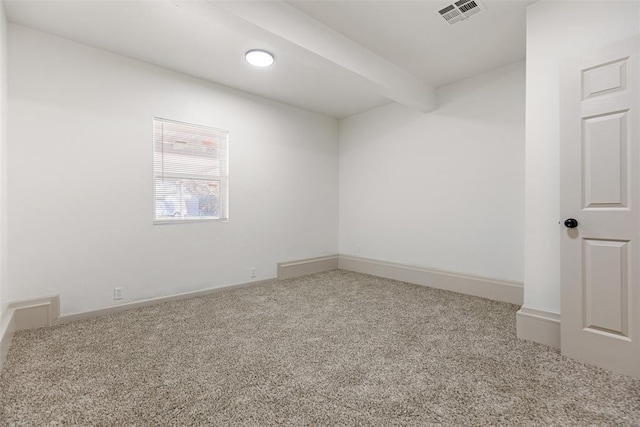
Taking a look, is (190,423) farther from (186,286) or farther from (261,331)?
(186,286)

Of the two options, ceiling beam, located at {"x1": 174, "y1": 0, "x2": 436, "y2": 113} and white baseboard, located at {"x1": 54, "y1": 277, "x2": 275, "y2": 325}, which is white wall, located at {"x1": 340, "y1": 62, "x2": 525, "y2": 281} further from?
white baseboard, located at {"x1": 54, "y1": 277, "x2": 275, "y2": 325}

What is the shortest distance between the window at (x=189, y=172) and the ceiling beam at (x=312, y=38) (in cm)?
175

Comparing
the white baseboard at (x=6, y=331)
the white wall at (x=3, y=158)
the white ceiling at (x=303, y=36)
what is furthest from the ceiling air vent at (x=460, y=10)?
the white baseboard at (x=6, y=331)

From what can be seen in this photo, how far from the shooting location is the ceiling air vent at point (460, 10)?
8.10 ft

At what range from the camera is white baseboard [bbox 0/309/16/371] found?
206 cm

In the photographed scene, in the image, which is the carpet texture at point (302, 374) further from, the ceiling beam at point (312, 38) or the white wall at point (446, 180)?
the ceiling beam at point (312, 38)

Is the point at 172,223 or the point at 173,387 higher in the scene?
the point at 172,223

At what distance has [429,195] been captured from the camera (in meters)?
4.25

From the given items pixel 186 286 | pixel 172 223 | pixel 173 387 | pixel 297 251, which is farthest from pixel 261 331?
pixel 297 251

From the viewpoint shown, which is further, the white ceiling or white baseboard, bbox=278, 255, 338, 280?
white baseboard, bbox=278, 255, 338, 280

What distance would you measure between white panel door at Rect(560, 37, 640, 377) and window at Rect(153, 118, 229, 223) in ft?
11.9

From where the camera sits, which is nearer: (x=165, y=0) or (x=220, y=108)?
(x=165, y=0)

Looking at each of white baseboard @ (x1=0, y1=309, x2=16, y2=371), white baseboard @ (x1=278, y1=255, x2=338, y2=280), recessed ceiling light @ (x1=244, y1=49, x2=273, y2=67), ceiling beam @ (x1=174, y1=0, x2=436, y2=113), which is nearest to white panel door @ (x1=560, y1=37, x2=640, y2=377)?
ceiling beam @ (x1=174, y1=0, x2=436, y2=113)

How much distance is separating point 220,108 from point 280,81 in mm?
883
